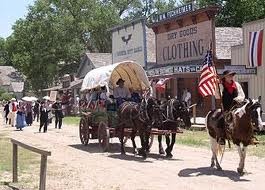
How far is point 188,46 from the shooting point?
35.5m

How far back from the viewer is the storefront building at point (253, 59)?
28.4 m

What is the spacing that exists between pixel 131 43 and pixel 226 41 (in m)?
8.84

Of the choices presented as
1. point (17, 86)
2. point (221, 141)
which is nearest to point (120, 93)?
point (221, 141)

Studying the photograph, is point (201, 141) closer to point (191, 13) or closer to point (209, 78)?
point (209, 78)

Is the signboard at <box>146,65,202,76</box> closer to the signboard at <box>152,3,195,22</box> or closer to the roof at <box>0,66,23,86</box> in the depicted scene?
the signboard at <box>152,3,195,22</box>

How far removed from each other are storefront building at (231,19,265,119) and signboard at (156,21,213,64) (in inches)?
112

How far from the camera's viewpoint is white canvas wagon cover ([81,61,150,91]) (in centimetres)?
1934

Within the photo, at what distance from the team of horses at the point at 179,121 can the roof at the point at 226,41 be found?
18143 millimetres

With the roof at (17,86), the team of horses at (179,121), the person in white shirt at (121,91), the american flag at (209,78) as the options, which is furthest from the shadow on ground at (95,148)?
the roof at (17,86)

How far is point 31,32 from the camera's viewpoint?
6725 centimetres

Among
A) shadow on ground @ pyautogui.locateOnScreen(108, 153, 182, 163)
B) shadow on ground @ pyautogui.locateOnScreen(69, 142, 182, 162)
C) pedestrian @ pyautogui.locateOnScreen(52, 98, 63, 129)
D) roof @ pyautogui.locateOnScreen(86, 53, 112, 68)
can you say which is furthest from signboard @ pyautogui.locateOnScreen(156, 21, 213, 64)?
roof @ pyautogui.locateOnScreen(86, 53, 112, 68)

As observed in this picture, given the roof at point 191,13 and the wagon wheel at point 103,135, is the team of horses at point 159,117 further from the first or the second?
the roof at point 191,13

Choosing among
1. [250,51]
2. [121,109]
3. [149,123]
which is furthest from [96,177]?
[250,51]

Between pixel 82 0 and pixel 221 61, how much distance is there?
3746 centimetres
